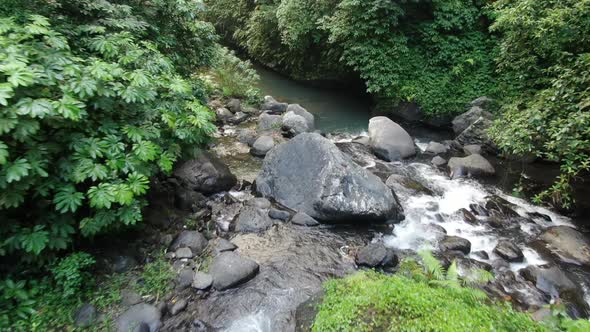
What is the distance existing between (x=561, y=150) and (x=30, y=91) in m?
8.03

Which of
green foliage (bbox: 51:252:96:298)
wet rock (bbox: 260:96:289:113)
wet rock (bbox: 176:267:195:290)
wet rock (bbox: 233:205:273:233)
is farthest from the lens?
wet rock (bbox: 260:96:289:113)

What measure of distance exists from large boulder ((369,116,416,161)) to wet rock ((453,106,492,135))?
5.90ft

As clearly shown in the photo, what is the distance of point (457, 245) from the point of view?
6457 millimetres

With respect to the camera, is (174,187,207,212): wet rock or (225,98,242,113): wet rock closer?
(174,187,207,212): wet rock

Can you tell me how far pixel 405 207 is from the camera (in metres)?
7.75

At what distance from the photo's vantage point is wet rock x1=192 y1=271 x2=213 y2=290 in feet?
16.6

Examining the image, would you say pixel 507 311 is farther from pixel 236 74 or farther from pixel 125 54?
pixel 236 74

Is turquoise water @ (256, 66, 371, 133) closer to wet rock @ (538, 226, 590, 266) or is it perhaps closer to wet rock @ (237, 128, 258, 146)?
wet rock @ (237, 128, 258, 146)

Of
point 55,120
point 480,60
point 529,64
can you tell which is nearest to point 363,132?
point 480,60

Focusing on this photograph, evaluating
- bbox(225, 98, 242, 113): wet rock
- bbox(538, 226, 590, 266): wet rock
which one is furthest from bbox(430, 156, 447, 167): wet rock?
bbox(225, 98, 242, 113): wet rock

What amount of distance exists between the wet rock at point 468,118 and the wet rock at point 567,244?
4.54 meters

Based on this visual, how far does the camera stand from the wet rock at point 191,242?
226 inches

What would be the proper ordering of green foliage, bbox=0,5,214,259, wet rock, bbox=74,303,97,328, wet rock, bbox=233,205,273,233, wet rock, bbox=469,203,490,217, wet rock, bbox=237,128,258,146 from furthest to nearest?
wet rock, bbox=237,128,258,146 < wet rock, bbox=469,203,490,217 < wet rock, bbox=233,205,273,233 < wet rock, bbox=74,303,97,328 < green foliage, bbox=0,5,214,259

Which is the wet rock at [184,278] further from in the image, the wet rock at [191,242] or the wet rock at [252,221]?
the wet rock at [252,221]
